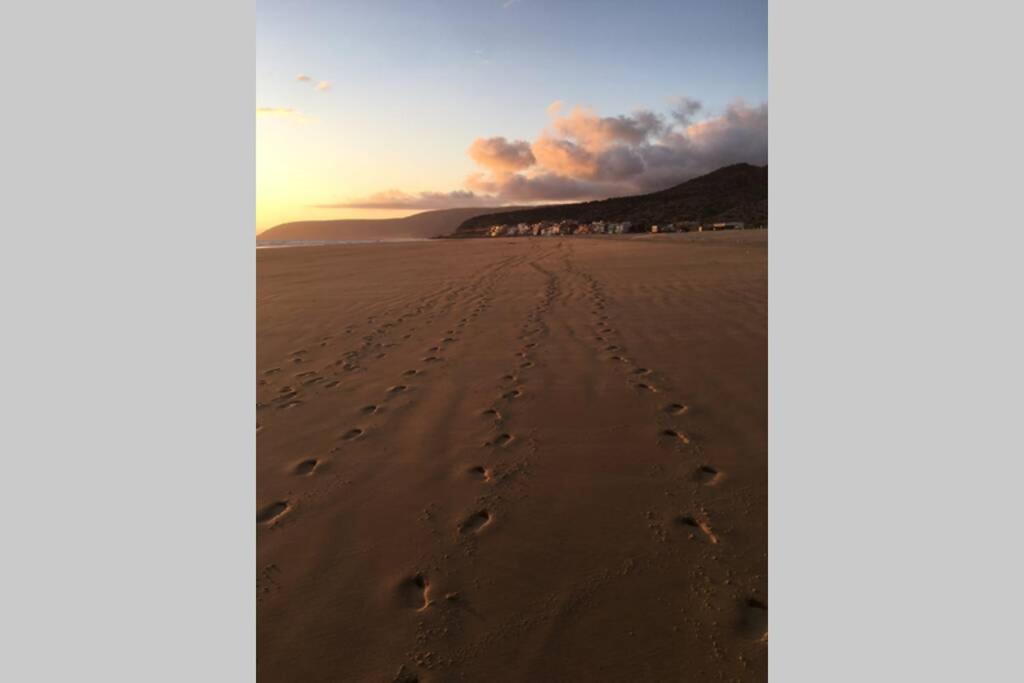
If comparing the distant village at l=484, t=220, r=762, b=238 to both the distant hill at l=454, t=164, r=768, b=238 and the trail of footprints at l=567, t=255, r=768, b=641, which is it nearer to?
the distant hill at l=454, t=164, r=768, b=238

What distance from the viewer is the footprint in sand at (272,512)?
2967 millimetres

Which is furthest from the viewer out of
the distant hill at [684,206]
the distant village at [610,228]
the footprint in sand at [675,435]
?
the distant hill at [684,206]

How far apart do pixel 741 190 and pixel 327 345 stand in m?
73.6

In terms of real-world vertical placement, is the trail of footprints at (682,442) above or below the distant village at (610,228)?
below

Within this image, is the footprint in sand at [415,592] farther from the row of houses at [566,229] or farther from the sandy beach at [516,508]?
the row of houses at [566,229]

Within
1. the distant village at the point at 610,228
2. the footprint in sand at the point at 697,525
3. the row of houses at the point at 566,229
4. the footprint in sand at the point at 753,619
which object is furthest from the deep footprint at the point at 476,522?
the row of houses at the point at 566,229

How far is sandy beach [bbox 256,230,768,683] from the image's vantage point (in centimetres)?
201

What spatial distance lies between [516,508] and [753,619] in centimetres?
126

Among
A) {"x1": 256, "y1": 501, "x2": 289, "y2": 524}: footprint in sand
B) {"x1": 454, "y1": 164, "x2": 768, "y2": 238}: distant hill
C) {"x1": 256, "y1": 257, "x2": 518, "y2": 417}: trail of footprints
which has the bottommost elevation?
{"x1": 256, "y1": 501, "x2": 289, "y2": 524}: footprint in sand

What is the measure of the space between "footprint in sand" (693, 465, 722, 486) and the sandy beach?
0.01 meters

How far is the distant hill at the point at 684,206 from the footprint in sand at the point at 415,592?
162 feet

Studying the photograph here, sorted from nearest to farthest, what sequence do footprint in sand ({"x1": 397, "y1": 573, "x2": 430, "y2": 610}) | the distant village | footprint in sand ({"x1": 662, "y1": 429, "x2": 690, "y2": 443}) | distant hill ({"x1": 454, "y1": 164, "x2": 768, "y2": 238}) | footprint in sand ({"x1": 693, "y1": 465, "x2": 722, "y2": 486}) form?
1. footprint in sand ({"x1": 397, "y1": 573, "x2": 430, "y2": 610})
2. footprint in sand ({"x1": 693, "y1": 465, "x2": 722, "y2": 486})
3. footprint in sand ({"x1": 662, "y1": 429, "x2": 690, "y2": 443})
4. the distant village
5. distant hill ({"x1": 454, "y1": 164, "x2": 768, "y2": 238})

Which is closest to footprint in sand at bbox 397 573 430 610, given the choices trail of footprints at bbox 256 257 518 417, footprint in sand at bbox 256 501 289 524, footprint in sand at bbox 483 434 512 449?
footprint in sand at bbox 256 501 289 524

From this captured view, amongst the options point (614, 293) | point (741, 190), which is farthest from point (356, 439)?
point (741, 190)
